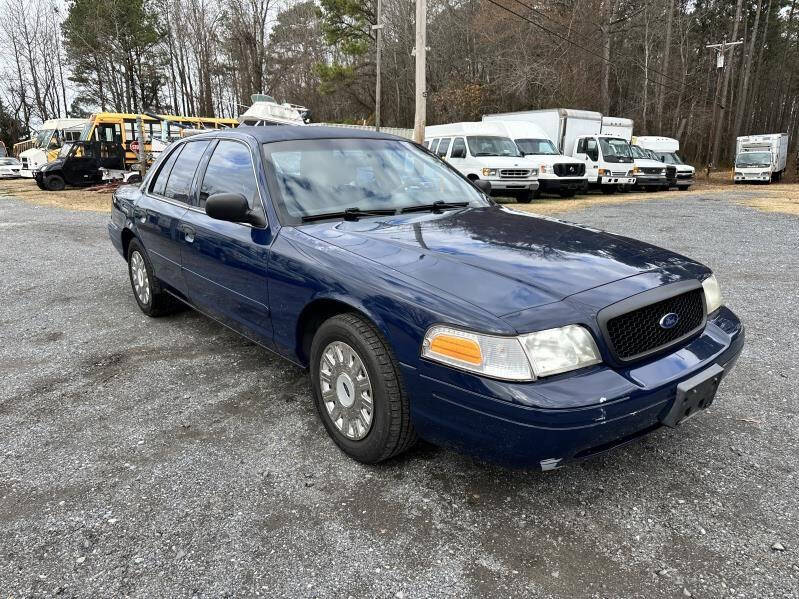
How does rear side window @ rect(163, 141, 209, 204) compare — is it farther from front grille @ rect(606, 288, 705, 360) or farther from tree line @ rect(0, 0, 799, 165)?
tree line @ rect(0, 0, 799, 165)

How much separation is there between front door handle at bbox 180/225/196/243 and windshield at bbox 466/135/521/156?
13.5 metres

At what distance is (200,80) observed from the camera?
44.8 metres

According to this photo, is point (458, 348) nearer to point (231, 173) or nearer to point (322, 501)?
point (322, 501)

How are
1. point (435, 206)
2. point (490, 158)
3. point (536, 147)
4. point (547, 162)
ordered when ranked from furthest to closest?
point (536, 147)
point (547, 162)
point (490, 158)
point (435, 206)

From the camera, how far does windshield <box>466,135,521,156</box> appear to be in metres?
16.3

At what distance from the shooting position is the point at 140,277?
4.98 meters

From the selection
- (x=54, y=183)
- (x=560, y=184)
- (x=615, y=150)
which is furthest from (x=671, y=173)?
(x=54, y=183)

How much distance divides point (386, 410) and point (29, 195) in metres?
21.5

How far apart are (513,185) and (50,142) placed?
21909 mm

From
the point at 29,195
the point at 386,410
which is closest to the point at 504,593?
the point at 386,410

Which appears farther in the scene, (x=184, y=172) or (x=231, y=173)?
(x=184, y=172)

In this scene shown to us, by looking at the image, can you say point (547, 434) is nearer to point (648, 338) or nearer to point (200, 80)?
point (648, 338)

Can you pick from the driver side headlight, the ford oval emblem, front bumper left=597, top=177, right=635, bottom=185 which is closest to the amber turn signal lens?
the driver side headlight

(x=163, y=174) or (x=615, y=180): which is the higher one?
(x=163, y=174)
